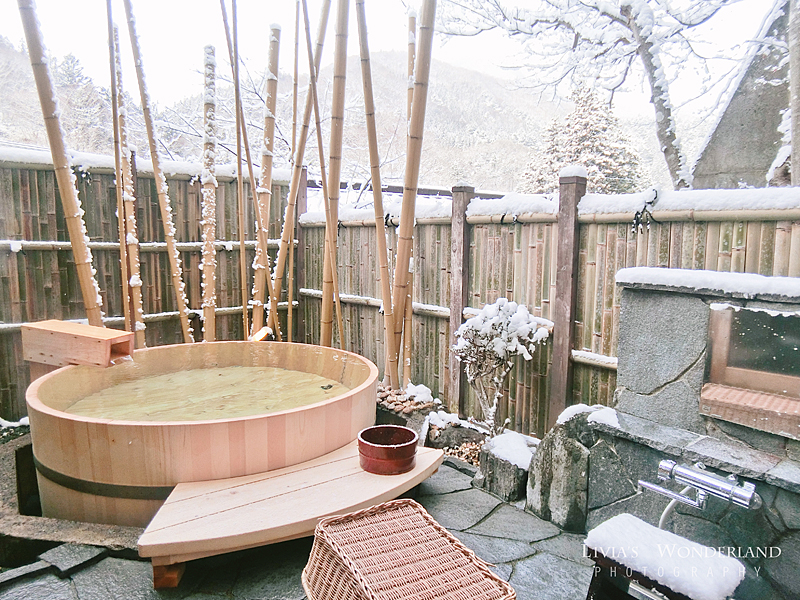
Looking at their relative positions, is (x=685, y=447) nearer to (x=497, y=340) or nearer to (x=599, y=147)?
(x=497, y=340)

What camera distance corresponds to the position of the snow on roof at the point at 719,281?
1583 millimetres

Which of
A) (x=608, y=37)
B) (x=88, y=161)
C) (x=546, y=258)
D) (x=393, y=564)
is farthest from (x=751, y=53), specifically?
A: (x=88, y=161)

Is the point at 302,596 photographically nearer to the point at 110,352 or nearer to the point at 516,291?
the point at 110,352

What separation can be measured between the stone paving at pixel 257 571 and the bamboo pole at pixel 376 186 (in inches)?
51.6

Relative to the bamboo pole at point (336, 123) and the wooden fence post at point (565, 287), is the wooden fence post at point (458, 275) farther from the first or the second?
the bamboo pole at point (336, 123)

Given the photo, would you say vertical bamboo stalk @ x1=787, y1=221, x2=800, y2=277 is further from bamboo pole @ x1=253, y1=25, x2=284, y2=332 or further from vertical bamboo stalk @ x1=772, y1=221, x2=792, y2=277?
bamboo pole @ x1=253, y1=25, x2=284, y2=332

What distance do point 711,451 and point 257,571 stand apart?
1.63 metres

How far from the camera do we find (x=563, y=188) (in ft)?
9.17

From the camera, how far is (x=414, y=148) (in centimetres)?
284

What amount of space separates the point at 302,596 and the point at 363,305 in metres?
2.81

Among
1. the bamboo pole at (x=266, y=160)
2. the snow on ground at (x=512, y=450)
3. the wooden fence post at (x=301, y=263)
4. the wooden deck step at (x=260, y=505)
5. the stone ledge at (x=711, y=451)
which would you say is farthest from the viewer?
the wooden fence post at (x=301, y=263)

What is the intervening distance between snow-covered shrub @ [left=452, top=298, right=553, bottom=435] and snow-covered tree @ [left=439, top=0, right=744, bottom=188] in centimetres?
427

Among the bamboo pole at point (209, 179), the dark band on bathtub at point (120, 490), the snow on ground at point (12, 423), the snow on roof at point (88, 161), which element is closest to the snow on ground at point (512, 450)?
the dark band on bathtub at point (120, 490)

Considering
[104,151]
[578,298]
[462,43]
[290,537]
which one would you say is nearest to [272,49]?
[578,298]
